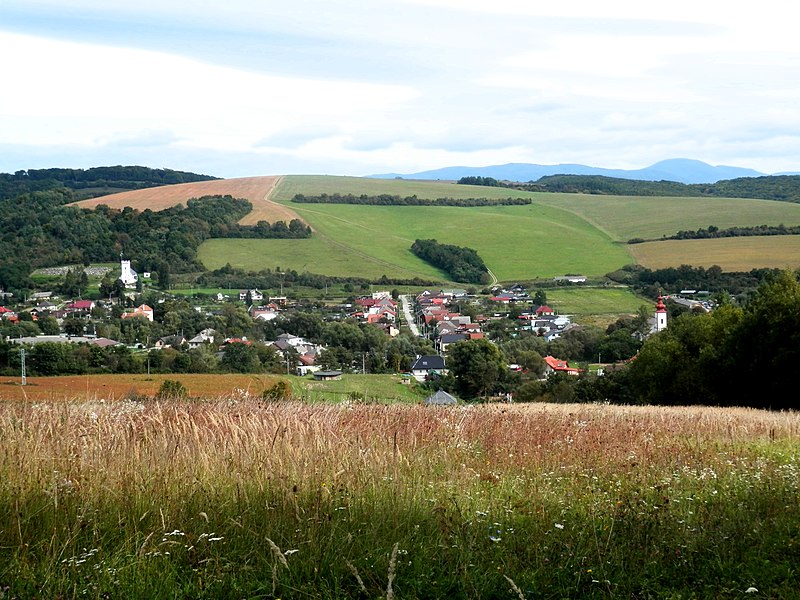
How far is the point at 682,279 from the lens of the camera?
286 feet

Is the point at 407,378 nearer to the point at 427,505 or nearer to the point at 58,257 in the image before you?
the point at 427,505

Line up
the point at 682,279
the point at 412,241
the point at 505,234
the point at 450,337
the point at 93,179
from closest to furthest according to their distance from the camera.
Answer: the point at 450,337 < the point at 682,279 < the point at 412,241 < the point at 505,234 < the point at 93,179

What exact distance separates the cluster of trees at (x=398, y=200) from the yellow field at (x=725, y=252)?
3501cm

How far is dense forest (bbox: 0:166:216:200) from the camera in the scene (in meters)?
142

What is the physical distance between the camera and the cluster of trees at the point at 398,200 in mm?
127062

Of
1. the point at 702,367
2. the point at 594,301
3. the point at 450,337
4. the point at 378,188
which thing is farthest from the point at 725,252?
the point at 702,367

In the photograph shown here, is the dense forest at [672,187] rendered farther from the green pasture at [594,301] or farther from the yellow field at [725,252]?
the green pasture at [594,301]

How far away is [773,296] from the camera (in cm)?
2723

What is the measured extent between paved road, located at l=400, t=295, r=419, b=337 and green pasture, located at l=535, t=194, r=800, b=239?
32296mm

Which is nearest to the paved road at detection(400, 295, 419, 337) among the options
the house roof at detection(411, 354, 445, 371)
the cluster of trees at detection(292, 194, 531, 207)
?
the house roof at detection(411, 354, 445, 371)

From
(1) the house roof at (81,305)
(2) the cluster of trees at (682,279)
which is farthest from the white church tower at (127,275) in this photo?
(2) the cluster of trees at (682,279)

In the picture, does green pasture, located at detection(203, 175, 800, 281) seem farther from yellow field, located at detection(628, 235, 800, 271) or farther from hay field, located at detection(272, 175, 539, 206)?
hay field, located at detection(272, 175, 539, 206)

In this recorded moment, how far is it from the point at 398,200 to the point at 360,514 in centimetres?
12630

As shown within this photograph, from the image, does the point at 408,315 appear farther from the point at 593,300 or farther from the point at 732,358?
the point at 732,358
